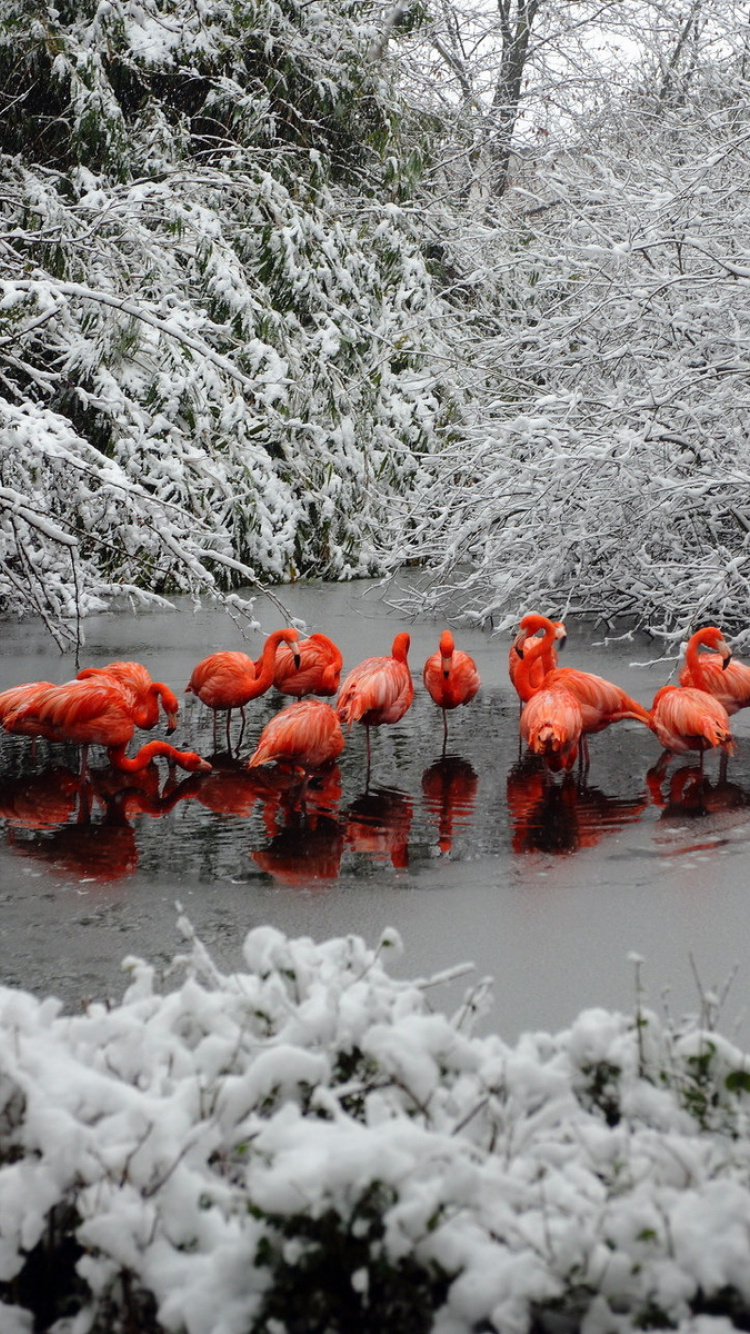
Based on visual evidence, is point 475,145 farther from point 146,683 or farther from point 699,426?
point 146,683

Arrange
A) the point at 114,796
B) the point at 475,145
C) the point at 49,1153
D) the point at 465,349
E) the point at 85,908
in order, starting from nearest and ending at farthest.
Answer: the point at 49,1153, the point at 85,908, the point at 114,796, the point at 465,349, the point at 475,145

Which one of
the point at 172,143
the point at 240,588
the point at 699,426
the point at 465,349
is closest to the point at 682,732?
the point at 699,426

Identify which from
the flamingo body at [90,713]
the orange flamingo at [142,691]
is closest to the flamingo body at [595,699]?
the orange flamingo at [142,691]

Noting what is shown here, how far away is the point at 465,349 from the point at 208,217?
3324 millimetres

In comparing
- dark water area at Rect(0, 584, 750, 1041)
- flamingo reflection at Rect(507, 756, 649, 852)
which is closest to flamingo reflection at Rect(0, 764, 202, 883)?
dark water area at Rect(0, 584, 750, 1041)

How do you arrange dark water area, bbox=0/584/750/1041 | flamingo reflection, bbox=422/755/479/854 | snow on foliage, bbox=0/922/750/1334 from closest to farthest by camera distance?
snow on foliage, bbox=0/922/750/1334 < dark water area, bbox=0/584/750/1041 < flamingo reflection, bbox=422/755/479/854

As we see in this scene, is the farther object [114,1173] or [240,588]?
[240,588]

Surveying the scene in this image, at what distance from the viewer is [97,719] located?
6484mm

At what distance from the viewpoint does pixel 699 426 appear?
958 centimetres

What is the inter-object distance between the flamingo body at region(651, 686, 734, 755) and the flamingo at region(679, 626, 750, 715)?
0.47 m

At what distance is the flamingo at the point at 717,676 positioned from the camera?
23.9 feet

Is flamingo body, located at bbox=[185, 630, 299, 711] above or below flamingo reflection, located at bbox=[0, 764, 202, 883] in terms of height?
above

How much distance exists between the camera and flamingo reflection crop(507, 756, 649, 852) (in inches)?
220

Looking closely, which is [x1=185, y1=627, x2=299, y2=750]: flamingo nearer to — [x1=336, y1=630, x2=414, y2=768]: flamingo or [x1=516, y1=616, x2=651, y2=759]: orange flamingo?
[x1=336, y1=630, x2=414, y2=768]: flamingo
